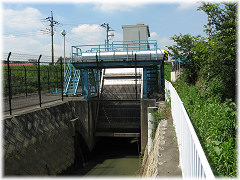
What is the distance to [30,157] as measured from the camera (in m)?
8.33

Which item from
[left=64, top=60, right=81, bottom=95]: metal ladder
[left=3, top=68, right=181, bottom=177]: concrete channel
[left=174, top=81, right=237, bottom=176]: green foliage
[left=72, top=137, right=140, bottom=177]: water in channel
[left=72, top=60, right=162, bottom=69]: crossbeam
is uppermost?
[left=72, top=60, right=162, bottom=69]: crossbeam

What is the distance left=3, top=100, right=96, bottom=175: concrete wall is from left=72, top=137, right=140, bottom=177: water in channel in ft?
2.94

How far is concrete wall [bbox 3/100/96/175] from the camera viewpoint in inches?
300

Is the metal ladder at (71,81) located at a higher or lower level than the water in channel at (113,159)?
higher

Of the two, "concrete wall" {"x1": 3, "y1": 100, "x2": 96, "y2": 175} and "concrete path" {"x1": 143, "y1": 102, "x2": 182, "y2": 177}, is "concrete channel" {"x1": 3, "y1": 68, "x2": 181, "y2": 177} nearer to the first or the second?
"concrete wall" {"x1": 3, "y1": 100, "x2": 96, "y2": 175}

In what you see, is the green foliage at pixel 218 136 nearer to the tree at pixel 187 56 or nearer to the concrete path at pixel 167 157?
the concrete path at pixel 167 157

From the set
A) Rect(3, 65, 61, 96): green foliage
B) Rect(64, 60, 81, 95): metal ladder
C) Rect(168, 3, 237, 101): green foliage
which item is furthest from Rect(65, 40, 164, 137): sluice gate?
Rect(168, 3, 237, 101): green foliage

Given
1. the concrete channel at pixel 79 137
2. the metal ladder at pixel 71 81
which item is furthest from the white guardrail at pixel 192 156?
the metal ladder at pixel 71 81

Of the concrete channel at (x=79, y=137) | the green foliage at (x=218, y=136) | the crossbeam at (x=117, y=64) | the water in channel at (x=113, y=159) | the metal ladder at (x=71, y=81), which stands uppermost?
the crossbeam at (x=117, y=64)

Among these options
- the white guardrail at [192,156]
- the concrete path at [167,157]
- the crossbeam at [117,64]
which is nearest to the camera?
the white guardrail at [192,156]

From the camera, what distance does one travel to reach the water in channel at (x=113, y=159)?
35.7ft

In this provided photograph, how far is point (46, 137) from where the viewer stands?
962 cm

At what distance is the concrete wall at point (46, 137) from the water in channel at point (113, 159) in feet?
2.94

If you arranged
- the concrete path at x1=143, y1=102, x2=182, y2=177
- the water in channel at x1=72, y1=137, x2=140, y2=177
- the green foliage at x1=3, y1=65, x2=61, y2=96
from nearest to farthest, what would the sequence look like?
the concrete path at x1=143, y1=102, x2=182, y2=177, the water in channel at x1=72, y1=137, x2=140, y2=177, the green foliage at x1=3, y1=65, x2=61, y2=96
